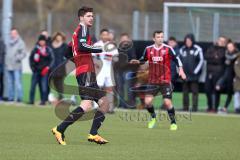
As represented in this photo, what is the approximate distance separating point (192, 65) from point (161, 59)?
5321mm

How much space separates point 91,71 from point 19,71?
10507 millimetres

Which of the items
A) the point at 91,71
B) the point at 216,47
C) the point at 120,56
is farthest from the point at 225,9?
the point at 91,71

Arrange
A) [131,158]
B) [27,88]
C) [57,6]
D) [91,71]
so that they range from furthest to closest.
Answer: [57,6], [27,88], [91,71], [131,158]

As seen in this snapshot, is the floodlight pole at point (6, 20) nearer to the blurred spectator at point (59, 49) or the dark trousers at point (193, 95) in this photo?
the blurred spectator at point (59, 49)

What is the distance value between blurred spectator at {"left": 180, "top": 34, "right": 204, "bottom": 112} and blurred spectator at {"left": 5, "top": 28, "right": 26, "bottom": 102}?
4558 millimetres


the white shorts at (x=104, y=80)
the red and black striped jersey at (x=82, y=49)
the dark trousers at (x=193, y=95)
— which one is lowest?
the dark trousers at (x=193, y=95)

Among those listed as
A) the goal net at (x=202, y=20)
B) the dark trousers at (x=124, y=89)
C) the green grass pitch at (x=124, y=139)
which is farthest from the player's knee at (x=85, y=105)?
the goal net at (x=202, y=20)

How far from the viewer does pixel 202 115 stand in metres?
19.8

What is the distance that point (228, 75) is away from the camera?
20.8m

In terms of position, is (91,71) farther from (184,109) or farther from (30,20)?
(30,20)

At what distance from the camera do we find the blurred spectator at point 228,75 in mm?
20453

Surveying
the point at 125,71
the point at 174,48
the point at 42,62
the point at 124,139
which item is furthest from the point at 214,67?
the point at 124,139

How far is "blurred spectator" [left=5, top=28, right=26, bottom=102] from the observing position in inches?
888

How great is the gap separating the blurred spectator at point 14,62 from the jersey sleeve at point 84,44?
1031cm
